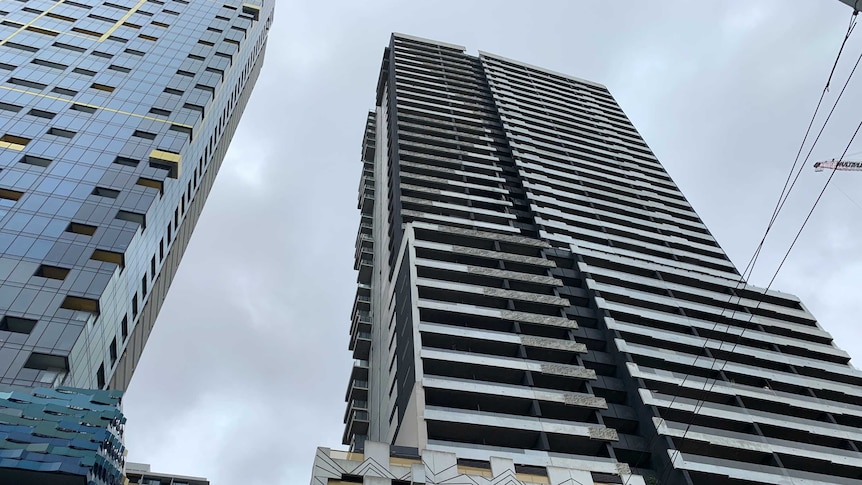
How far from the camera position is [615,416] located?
49406 millimetres

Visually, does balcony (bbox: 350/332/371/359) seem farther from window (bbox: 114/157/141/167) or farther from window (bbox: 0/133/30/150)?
window (bbox: 0/133/30/150)

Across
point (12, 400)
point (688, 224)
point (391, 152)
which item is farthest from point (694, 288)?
point (12, 400)

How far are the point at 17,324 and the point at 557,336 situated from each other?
39614 mm

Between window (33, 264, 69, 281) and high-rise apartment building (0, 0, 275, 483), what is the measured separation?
72 millimetres

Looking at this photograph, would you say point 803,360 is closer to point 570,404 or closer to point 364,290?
point 570,404

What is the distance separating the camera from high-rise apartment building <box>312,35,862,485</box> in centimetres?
4369

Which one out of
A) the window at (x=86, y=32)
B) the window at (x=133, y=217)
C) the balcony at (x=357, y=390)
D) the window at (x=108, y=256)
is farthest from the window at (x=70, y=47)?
the balcony at (x=357, y=390)

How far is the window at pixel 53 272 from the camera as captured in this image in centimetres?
4691

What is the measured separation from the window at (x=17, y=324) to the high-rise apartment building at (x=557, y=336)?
24.0 metres

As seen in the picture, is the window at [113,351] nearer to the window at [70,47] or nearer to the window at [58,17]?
the window at [70,47]

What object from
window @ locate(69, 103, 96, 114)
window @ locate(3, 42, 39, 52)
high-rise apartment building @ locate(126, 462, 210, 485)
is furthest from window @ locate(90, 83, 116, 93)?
high-rise apartment building @ locate(126, 462, 210, 485)

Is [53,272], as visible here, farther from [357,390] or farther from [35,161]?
[357,390]

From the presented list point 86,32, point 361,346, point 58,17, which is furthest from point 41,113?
point 361,346

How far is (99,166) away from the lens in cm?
5762
